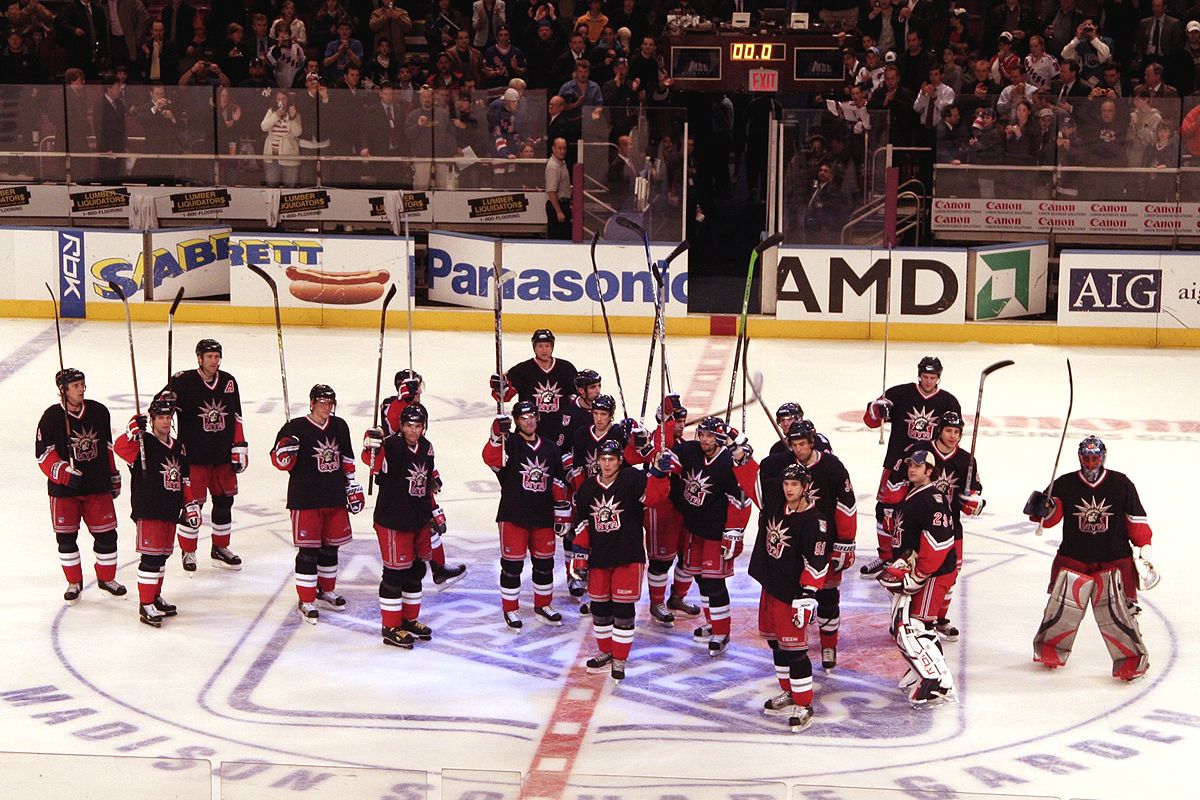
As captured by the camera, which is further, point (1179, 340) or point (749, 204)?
point (749, 204)

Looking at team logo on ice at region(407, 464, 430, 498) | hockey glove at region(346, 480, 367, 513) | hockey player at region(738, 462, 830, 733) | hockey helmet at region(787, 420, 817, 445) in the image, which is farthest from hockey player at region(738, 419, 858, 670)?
hockey glove at region(346, 480, 367, 513)

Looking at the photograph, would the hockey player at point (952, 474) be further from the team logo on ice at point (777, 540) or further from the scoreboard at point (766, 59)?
the scoreboard at point (766, 59)

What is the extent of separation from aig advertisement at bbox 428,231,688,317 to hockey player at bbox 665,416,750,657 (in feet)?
24.4

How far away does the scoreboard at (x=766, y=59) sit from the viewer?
17312mm

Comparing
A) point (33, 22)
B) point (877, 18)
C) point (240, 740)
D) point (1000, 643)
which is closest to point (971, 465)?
point (1000, 643)

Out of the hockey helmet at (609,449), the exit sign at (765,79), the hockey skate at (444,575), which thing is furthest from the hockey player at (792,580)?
the exit sign at (765,79)

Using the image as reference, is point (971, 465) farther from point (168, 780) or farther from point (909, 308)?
point (909, 308)

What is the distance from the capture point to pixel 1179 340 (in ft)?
55.0

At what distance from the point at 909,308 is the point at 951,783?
9330mm

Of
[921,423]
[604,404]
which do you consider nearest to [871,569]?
[921,423]

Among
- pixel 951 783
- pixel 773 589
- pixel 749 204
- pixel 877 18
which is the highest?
pixel 877 18

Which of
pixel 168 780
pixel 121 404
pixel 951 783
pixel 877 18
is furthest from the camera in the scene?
pixel 877 18

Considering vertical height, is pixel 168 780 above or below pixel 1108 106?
below

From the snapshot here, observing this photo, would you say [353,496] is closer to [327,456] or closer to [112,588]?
[327,456]
